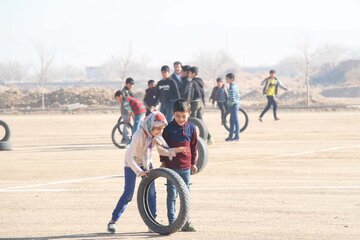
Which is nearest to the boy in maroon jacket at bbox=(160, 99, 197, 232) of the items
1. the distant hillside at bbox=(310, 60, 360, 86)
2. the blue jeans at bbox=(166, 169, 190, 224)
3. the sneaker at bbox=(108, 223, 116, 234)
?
the blue jeans at bbox=(166, 169, 190, 224)

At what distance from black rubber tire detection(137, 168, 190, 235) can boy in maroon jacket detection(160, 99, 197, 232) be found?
21 centimetres

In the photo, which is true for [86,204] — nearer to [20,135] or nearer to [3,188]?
[3,188]

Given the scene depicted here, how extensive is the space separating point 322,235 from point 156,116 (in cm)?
215

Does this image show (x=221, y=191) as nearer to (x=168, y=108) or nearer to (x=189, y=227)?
(x=189, y=227)

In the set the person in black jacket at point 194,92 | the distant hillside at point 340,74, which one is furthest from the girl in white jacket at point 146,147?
the distant hillside at point 340,74

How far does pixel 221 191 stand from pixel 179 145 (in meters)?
3.76

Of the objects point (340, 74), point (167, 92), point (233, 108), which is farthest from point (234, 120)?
point (340, 74)

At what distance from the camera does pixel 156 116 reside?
10.2 metres

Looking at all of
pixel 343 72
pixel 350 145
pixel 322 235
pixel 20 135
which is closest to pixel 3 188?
pixel 322 235

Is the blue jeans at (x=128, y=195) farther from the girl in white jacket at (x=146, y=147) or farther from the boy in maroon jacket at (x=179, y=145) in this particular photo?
the boy in maroon jacket at (x=179, y=145)

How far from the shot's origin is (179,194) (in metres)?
9.99

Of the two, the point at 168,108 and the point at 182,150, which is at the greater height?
the point at 182,150

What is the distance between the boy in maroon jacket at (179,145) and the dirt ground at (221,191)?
35 centimetres

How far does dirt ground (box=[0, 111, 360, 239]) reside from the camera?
1066cm
